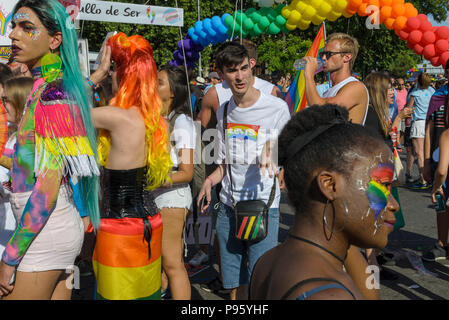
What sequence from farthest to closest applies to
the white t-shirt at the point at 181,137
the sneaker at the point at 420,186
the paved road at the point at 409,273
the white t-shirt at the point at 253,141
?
1. the sneaker at the point at 420,186
2. the paved road at the point at 409,273
3. the white t-shirt at the point at 181,137
4. the white t-shirt at the point at 253,141

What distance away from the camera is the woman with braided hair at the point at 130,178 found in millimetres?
2496

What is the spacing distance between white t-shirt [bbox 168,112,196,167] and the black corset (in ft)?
2.62

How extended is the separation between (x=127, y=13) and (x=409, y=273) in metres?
4.35

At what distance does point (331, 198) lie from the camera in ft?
4.85

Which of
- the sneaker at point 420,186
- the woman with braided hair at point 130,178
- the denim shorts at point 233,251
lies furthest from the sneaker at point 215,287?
the sneaker at point 420,186

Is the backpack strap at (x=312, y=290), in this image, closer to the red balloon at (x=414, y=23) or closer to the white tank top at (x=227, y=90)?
the white tank top at (x=227, y=90)

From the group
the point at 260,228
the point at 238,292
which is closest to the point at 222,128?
the point at 260,228

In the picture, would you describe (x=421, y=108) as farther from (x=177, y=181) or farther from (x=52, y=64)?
(x=52, y=64)

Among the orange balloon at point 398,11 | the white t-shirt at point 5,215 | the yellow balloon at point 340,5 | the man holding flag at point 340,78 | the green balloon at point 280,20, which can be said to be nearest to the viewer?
the white t-shirt at point 5,215

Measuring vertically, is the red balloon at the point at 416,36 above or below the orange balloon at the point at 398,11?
below

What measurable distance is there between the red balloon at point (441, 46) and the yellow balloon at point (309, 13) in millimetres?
1505

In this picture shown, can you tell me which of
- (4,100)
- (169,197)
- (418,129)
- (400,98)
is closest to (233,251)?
(169,197)

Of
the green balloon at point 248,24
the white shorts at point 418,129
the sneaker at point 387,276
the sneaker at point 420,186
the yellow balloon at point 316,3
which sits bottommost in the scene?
the sneaker at point 387,276

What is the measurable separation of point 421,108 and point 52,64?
335 inches
